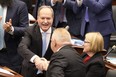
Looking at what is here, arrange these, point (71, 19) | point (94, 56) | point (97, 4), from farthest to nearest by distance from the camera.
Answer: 1. point (71, 19)
2. point (97, 4)
3. point (94, 56)

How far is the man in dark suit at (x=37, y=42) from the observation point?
353cm

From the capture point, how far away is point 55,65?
9.36 feet

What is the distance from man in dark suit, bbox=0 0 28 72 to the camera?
3.89 m

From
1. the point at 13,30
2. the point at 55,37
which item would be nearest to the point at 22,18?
the point at 13,30

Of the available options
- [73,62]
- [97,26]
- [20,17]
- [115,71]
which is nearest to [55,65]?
[73,62]

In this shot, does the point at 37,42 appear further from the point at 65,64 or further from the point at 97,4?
the point at 97,4

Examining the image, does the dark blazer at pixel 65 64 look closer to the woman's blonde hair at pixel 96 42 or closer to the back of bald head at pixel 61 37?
the back of bald head at pixel 61 37

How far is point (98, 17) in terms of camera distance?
4.27 m

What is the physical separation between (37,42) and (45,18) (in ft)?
0.79

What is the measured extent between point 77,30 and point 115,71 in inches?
47.3

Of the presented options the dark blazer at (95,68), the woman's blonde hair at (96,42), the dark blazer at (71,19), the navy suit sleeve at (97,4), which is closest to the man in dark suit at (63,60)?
the dark blazer at (95,68)

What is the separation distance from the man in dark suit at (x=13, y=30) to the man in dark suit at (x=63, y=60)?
0.93m

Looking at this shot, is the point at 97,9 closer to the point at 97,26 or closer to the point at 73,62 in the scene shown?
the point at 97,26

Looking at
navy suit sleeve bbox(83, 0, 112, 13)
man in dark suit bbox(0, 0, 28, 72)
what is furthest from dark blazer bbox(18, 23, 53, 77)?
navy suit sleeve bbox(83, 0, 112, 13)
